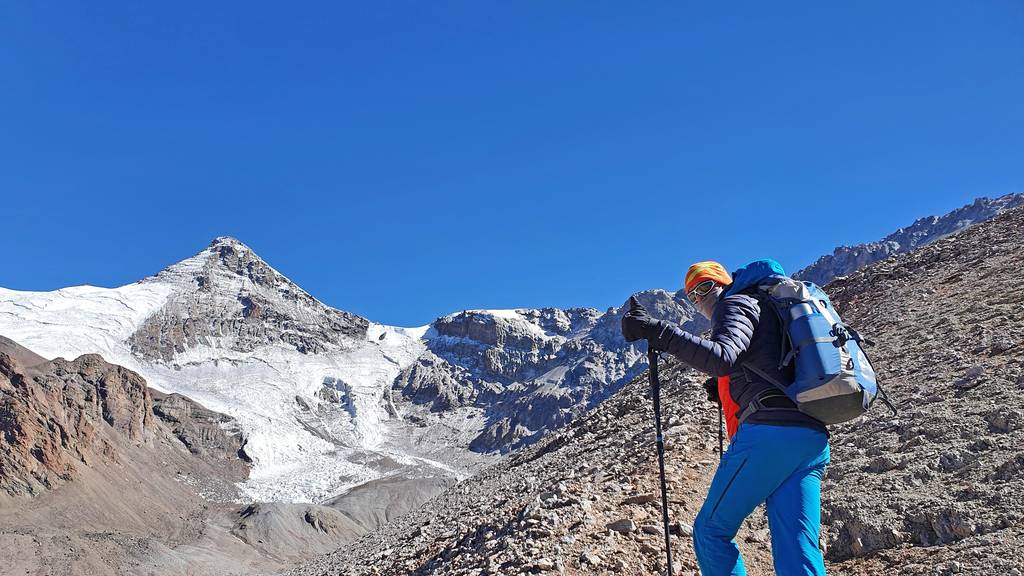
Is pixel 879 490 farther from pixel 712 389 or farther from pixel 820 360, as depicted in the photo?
pixel 820 360

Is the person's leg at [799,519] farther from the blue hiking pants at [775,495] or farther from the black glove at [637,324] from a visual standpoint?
the black glove at [637,324]

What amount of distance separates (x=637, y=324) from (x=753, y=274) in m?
0.90

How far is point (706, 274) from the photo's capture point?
4926 mm

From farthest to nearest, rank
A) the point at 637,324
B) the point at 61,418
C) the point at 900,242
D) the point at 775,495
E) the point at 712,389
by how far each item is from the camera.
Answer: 1. the point at 900,242
2. the point at 61,418
3. the point at 712,389
4. the point at 637,324
5. the point at 775,495

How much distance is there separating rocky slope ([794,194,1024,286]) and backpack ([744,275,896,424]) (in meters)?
135

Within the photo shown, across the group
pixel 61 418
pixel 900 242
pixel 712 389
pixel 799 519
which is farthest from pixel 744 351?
pixel 900 242

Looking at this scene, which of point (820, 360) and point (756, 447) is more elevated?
point (820, 360)

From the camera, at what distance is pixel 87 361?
129625 mm

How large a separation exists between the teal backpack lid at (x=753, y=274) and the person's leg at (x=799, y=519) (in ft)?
3.43

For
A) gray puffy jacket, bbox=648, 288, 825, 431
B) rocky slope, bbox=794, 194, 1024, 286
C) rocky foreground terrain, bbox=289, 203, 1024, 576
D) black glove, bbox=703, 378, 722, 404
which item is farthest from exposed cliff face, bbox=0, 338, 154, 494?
rocky slope, bbox=794, 194, 1024, 286

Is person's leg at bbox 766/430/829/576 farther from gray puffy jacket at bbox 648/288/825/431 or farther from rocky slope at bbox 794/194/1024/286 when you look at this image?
rocky slope at bbox 794/194/1024/286

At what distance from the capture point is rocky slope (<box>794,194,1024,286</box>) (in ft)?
432

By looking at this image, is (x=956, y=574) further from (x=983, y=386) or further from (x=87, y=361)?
(x=87, y=361)

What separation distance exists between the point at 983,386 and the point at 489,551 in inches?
268
